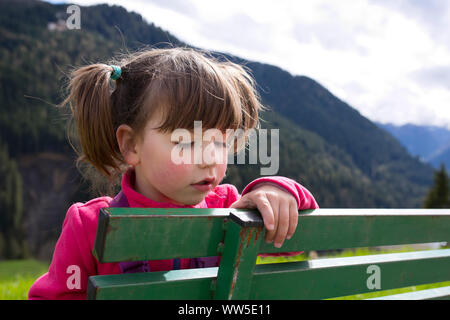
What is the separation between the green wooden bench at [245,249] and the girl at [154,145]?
11 centimetres

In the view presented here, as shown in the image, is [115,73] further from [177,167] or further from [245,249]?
[245,249]

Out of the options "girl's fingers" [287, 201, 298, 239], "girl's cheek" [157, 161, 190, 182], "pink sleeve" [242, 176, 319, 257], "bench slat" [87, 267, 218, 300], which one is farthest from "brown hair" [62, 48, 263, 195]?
"bench slat" [87, 267, 218, 300]

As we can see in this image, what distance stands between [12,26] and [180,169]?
79.8 m

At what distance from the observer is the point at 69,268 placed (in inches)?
58.5

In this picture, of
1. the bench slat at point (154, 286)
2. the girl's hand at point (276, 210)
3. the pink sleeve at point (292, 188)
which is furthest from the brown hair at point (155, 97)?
the bench slat at point (154, 286)

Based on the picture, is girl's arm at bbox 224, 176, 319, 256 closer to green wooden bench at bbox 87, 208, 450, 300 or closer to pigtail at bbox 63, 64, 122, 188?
green wooden bench at bbox 87, 208, 450, 300

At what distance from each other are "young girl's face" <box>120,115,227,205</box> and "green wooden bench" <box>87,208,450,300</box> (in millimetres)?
476

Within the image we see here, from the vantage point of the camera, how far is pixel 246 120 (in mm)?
1948

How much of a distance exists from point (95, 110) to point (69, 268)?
766mm

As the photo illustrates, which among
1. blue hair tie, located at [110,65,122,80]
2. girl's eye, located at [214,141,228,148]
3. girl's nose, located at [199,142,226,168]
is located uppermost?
blue hair tie, located at [110,65,122,80]

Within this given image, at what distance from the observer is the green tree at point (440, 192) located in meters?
39.5

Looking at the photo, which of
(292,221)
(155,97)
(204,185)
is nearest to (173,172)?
(204,185)

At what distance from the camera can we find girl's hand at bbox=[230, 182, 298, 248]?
113 centimetres

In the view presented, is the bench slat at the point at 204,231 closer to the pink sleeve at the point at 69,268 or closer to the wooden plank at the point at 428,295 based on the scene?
the wooden plank at the point at 428,295
